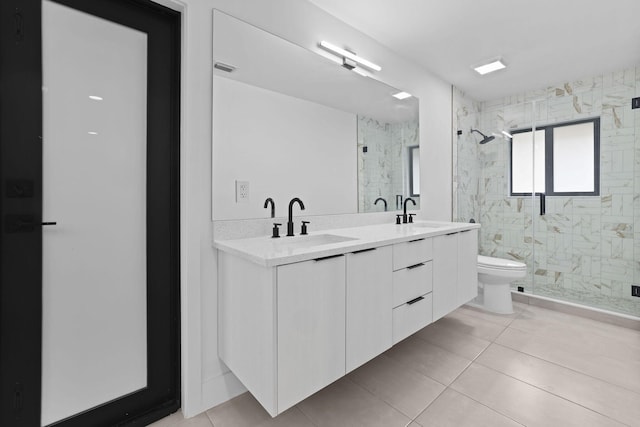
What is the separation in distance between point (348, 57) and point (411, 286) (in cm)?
162

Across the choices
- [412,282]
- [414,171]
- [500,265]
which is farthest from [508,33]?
[412,282]

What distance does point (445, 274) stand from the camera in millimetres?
2139

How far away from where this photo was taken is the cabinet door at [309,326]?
121cm

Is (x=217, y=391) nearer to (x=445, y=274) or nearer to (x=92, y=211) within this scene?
(x=92, y=211)

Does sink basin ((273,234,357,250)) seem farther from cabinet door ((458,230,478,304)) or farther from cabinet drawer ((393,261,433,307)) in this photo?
A: cabinet door ((458,230,478,304))

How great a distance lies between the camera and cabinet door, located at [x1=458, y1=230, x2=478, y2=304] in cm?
231

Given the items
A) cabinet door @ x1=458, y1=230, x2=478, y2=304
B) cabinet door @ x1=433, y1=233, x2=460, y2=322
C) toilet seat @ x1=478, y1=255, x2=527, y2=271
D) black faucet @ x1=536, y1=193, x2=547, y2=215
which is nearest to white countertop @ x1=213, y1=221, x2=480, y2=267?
cabinet door @ x1=433, y1=233, x2=460, y2=322

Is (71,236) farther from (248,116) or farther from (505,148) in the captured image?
(505,148)

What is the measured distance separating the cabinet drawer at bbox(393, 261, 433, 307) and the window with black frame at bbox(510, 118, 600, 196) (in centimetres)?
222

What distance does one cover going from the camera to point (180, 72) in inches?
60.2

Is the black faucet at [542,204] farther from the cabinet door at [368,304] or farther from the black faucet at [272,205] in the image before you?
the black faucet at [272,205]

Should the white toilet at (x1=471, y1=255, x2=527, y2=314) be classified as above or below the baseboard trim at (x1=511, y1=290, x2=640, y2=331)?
above

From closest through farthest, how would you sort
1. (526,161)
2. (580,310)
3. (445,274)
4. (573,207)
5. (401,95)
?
(445,274), (401,95), (580,310), (573,207), (526,161)
